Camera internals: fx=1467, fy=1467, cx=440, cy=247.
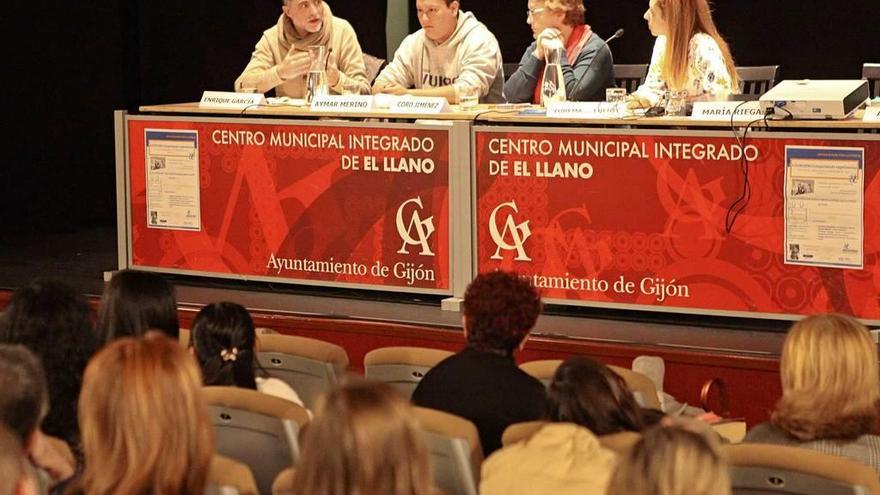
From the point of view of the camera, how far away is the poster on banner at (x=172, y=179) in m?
5.79

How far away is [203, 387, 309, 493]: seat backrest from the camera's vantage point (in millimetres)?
3102

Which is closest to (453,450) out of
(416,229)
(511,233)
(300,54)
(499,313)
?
(499,313)

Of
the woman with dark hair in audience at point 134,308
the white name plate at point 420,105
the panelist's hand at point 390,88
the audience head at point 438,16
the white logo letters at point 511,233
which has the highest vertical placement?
the audience head at point 438,16

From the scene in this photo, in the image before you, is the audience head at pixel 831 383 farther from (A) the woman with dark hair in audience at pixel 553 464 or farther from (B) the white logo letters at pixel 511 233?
(B) the white logo letters at pixel 511 233

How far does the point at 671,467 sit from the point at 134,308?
1.94 metres

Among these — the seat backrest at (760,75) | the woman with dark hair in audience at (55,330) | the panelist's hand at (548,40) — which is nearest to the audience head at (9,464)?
the woman with dark hair in audience at (55,330)

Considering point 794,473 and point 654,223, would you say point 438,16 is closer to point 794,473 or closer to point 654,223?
point 654,223

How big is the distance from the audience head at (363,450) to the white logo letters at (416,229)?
310cm

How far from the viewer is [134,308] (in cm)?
368

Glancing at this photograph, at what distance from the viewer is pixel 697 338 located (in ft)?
15.7

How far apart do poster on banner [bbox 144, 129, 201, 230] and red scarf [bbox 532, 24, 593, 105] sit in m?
1.40

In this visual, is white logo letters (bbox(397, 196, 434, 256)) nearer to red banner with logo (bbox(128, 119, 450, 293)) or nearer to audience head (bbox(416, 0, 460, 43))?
red banner with logo (bbox(128, 119, 450, 293))

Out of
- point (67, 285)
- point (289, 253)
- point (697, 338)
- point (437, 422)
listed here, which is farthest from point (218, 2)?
point (437, 422)

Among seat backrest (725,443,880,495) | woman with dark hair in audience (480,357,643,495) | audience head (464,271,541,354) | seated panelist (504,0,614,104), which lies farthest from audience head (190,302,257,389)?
seated panelist (504,0,614,104)
